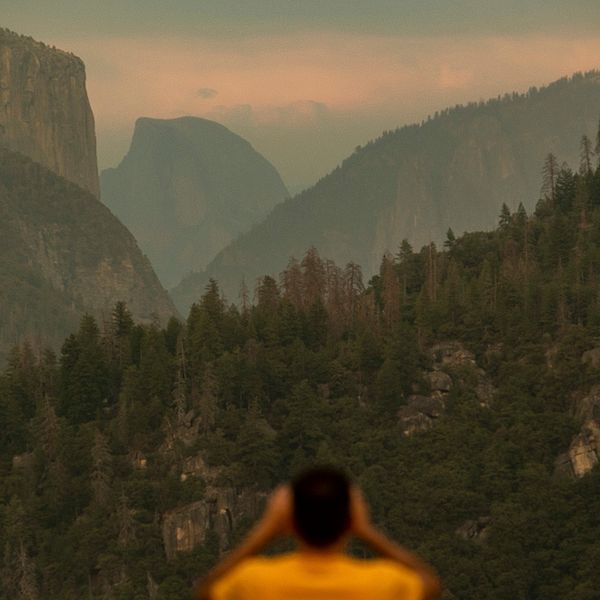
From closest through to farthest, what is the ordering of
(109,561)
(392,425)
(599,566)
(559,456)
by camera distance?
(599,566), (109,561), (559,456), (392,425)

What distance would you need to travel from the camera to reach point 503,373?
402ft

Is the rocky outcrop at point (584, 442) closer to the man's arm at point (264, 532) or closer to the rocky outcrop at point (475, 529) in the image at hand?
the rocky outcrop at point (475, 529)

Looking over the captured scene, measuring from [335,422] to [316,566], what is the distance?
114043 millimetres

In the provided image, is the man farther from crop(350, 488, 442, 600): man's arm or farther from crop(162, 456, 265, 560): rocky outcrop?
crop(162, 456, 265, 560): rocky outcrop

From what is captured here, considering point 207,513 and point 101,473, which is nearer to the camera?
point 207,513

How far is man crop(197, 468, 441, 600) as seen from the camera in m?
8.20

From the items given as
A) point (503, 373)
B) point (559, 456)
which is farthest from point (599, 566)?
point (503, 373)

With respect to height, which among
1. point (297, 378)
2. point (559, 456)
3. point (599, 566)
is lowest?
point (599, 566)

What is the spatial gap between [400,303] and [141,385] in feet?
82.9

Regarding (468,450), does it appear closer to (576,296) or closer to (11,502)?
(576,296)

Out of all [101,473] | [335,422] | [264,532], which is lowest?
[264,532]

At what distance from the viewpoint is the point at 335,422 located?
400 feet

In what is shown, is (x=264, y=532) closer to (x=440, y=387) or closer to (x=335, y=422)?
(x=335, y=422)

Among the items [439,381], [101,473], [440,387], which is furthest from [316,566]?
[439,381]
